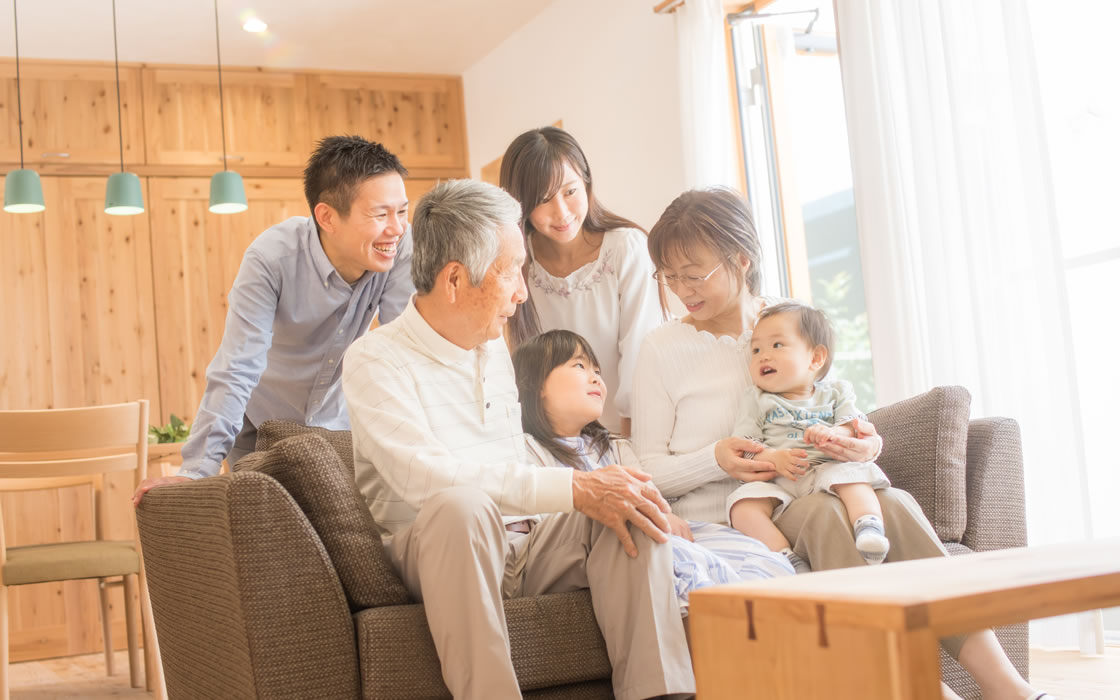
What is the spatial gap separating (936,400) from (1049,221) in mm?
1087

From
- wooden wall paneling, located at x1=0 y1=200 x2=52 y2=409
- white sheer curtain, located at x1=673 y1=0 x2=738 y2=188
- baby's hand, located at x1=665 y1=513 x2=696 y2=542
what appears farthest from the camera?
wooden wall paneling, located at x1=0 y1=200 x2=52 y2=409

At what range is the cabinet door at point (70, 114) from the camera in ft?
18.0

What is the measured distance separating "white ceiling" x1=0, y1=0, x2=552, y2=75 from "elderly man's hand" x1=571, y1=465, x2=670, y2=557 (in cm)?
419

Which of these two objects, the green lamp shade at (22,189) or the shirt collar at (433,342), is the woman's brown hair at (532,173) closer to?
the shirt collar at (433,342)

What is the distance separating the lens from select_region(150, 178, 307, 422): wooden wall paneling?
5.62 meters

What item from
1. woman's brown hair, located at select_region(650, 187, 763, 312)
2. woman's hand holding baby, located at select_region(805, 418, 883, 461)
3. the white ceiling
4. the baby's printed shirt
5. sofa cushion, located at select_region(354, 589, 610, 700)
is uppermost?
the white ceiling

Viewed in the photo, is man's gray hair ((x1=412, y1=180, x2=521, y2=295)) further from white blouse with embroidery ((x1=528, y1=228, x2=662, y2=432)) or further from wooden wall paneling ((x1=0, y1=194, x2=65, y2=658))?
wooden wall paneling ((x1=0, y1=194, x2=65, y2=658))

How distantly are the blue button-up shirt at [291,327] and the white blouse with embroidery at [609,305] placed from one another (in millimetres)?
364

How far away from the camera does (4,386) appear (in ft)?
17.5

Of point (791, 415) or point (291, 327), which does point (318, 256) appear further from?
point (791, 415)

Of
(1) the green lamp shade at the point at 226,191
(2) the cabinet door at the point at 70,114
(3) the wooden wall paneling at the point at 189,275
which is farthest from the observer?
(3) the wooden wall paneling at the point at 189,275

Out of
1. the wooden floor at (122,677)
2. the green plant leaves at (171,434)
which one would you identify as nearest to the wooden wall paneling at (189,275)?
the green plant leaves at (171,434)

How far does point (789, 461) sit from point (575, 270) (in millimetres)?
816

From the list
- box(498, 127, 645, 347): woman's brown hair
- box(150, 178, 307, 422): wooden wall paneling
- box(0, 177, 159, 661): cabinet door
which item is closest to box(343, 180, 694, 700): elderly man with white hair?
box(498, 127, 645, 347): woman's brown hair
